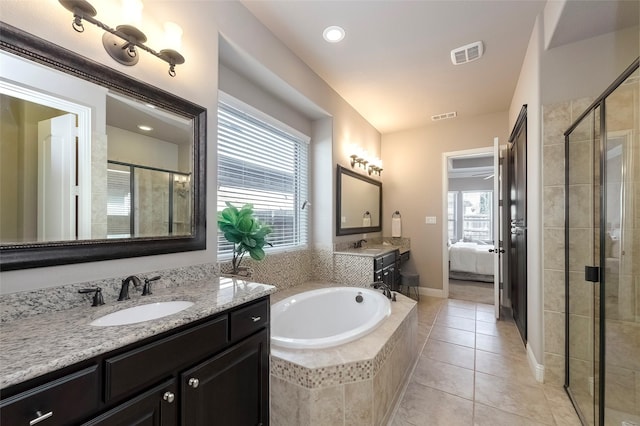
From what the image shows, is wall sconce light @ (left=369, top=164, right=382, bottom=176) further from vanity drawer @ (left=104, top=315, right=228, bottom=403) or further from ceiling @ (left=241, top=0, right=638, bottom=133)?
vanity drawer @ (left=104, top=315, right=228, bottom=403)

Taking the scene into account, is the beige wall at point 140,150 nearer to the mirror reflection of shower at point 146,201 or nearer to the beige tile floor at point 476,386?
the mirror reflection of shower at point 146,201

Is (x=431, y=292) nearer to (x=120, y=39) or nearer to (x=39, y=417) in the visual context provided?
(x=39, y=417)

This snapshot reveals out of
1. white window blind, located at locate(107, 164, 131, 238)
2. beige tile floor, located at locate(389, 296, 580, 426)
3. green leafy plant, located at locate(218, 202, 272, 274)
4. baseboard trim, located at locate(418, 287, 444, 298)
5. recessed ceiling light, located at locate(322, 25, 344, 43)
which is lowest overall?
beige tile floor, located at locate(389, 296, 580, 426)

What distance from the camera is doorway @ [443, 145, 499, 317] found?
4.06 meters

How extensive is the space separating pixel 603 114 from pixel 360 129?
2.68m

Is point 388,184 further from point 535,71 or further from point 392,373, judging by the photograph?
point 392,373

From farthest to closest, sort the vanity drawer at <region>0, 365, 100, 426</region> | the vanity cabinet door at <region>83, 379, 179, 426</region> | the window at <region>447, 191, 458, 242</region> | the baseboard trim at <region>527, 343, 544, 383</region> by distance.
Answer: the window at <region>447, 191, 458, 242</region> < the baseboard trim at <region>527, 343, 544, 383</region> < the vanity cabinet door at <region>83, 379, 179, 426</region> < the vanity drawer at <region>0, 365, 100, 426</region>

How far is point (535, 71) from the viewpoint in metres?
2.15

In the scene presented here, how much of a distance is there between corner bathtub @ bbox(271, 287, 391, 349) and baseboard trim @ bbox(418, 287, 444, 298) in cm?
209

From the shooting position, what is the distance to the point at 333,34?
2236mm

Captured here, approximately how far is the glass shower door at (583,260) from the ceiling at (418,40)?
0.81 m

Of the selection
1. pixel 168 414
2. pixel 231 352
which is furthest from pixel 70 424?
pixel 231 352

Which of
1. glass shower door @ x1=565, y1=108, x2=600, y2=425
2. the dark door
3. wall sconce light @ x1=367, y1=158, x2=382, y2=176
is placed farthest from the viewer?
wall sconce light @ x1=367, y1=158, x2=382, y2=176

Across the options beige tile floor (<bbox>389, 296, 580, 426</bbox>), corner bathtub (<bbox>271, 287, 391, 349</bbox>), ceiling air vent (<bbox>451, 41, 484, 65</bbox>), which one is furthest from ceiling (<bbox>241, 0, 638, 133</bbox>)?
beige tile floor (<bbox>389, 296, 580, 426</bbox>)
